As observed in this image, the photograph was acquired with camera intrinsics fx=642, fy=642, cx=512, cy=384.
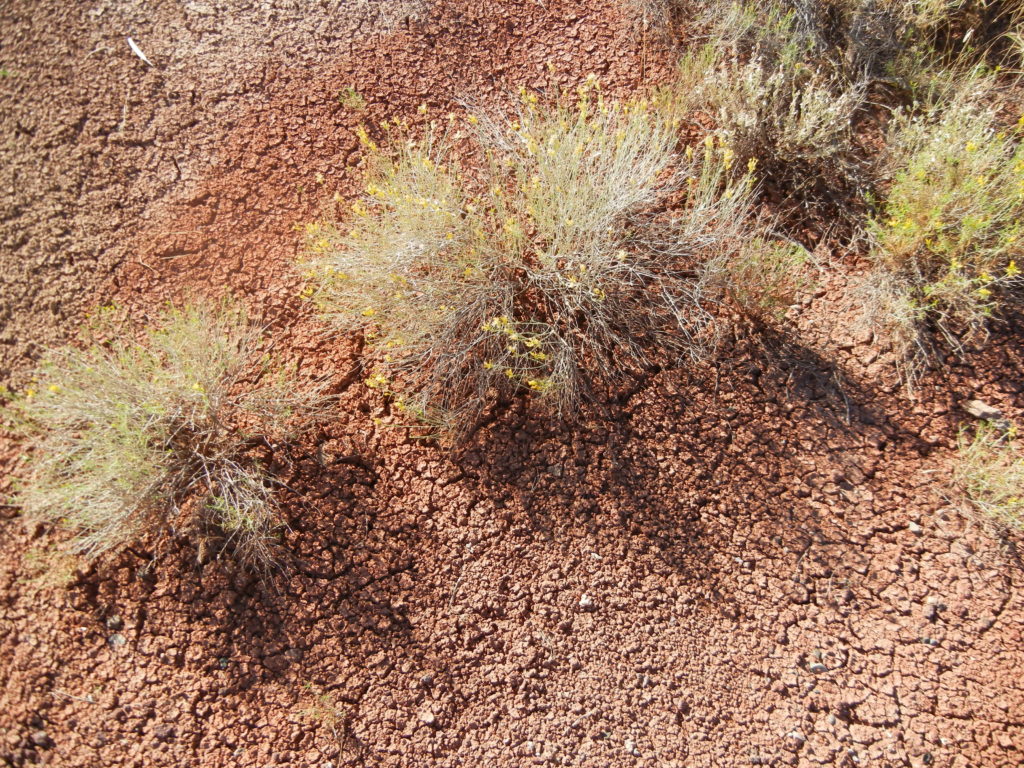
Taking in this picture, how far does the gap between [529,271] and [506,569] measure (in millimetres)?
1162

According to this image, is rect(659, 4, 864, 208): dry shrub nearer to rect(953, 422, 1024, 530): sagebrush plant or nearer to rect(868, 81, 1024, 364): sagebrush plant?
rect(868, 81, 1024, 364): sagebrush plant

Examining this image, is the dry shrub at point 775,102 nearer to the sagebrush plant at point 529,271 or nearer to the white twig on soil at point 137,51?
the sagebrush plant at point 529,271

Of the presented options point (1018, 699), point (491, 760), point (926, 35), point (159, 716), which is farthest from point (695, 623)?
point (926, 35)

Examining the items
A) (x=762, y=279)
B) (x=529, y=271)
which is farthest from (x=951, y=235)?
(x=529, y=271)

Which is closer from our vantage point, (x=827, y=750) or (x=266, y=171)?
(x=827, y=750)

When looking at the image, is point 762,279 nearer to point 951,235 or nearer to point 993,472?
point 951,235

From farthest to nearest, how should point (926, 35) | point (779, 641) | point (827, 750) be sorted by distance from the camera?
1. point (926, 35)
2. point (779, 641)
3. point (827, 750)

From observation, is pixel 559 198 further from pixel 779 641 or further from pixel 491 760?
pixel 491 760

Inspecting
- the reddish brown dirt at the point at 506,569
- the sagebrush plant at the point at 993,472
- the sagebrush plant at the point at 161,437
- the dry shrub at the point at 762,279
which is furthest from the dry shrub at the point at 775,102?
the sagebrush plant at the point at 161,437

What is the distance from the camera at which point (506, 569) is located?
2379mm

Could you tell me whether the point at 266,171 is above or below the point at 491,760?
above

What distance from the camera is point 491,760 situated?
2.14m

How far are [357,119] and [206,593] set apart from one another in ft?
7.15

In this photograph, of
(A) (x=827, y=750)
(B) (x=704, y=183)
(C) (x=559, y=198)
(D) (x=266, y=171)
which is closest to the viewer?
(A) (x=827, y=750)
